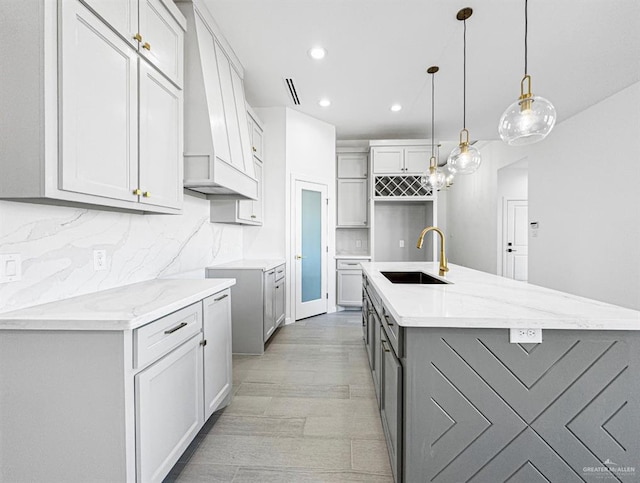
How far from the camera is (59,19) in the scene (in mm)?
1187

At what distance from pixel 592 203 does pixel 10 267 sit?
581 cm

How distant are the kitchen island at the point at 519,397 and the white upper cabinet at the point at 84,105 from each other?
1492 millimetres

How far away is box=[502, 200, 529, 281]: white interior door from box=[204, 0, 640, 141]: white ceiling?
7.30 feet

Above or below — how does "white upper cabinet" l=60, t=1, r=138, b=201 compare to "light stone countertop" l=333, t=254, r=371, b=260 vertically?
above

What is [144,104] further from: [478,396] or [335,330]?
[335,330]

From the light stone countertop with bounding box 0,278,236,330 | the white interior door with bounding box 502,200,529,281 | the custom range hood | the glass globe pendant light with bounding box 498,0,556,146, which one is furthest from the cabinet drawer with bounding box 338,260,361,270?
the glass globe pendant light with bounding box 498,0,556,146

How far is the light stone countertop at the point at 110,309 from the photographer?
1188 millimetres

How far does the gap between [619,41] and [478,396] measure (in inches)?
141

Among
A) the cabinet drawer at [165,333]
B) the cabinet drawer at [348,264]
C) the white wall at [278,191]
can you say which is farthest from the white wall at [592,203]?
the cabinet drawer at [165,333]

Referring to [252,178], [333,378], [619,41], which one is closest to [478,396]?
[333,378]

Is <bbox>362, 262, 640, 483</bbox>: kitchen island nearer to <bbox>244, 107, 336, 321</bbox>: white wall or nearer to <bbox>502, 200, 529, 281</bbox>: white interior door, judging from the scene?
<bbox>244, 107, 336, 321</bbox>: white wall

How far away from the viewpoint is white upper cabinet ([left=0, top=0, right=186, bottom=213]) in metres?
1.15

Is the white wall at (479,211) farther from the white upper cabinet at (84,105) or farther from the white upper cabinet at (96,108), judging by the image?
the white upper cabinet at (96,108)

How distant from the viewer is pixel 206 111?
7.41 ft
